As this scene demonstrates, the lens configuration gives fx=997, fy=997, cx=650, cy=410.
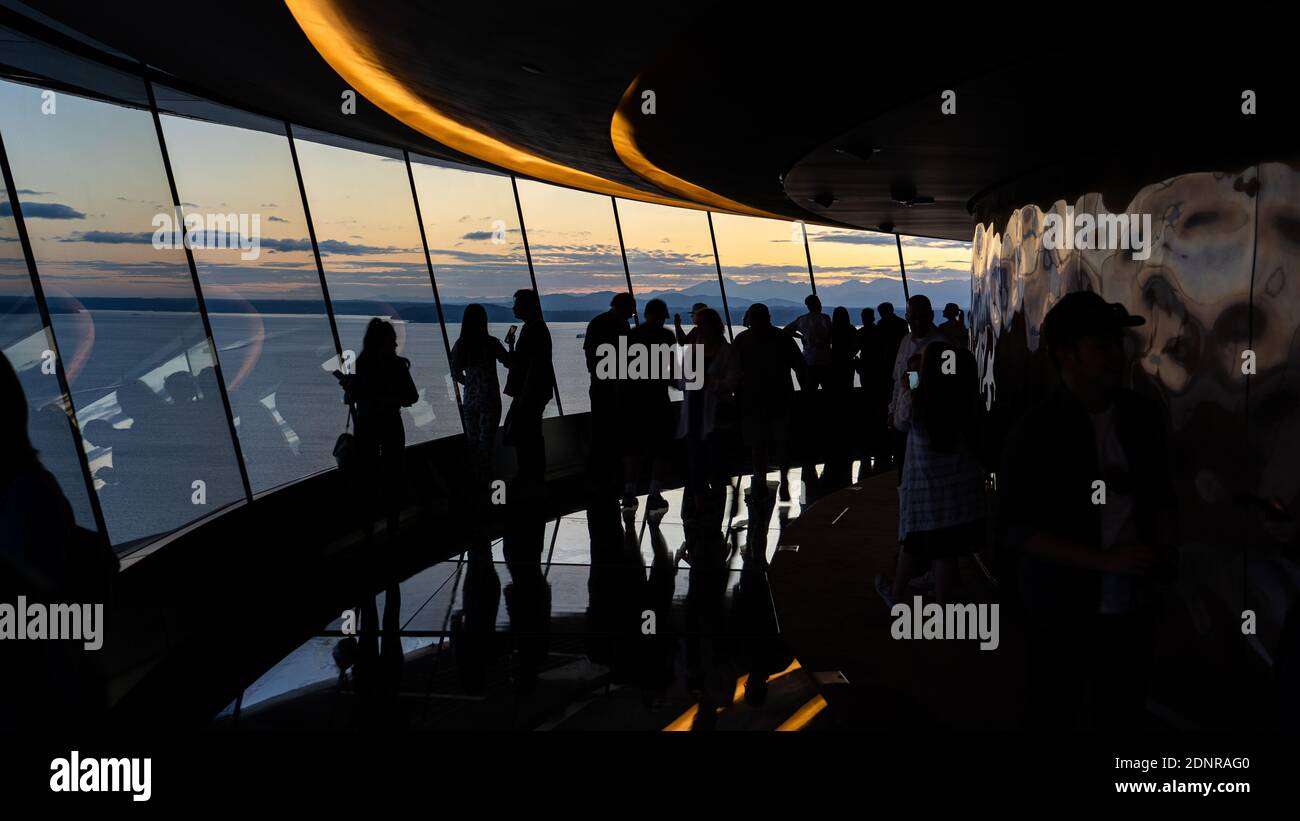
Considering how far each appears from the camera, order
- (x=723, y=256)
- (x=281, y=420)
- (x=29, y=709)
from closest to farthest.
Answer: (x=29, y=709), (x=723, y=256), (x=281, y=420)

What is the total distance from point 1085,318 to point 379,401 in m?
5.45

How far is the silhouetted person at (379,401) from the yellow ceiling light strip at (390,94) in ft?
5.30

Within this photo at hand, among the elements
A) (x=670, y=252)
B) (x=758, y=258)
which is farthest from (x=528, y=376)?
(x=758, y=258)

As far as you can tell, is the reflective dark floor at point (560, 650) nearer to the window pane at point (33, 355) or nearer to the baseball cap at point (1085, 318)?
the window pane at point (33, 355)

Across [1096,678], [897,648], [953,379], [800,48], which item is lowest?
[897,648]

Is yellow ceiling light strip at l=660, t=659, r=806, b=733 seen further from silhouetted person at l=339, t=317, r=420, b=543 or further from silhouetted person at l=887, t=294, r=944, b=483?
silhouetted person at l=339, t=317, r=420, b=543

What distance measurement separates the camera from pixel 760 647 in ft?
16.9

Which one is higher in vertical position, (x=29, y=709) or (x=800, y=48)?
(x=800, y=48)

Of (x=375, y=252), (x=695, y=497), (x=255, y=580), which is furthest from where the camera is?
(x=375, y=252)

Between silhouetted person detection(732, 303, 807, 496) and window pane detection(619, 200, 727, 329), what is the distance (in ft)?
17.8
